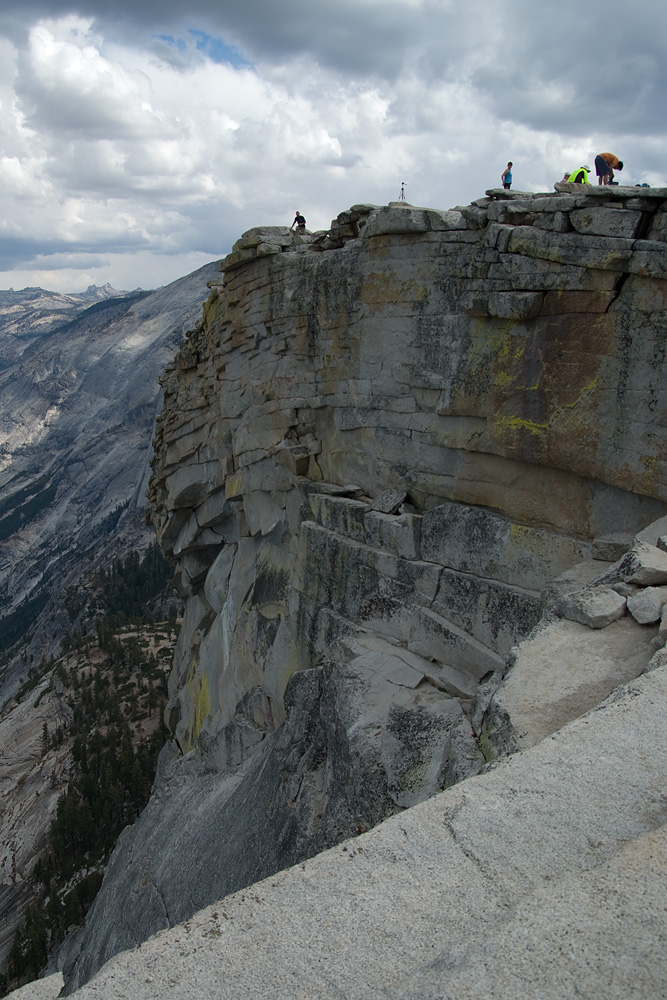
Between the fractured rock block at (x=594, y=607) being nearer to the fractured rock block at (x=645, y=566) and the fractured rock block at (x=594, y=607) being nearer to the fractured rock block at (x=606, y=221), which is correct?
the fractured rock block at (x=645, y=566)

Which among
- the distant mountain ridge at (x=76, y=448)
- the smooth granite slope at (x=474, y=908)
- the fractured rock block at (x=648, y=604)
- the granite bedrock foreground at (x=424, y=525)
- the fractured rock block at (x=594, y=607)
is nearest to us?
the smooth granite slope at (x=474, y=908)

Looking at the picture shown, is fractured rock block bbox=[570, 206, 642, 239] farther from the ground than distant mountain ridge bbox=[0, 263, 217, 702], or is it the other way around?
fractured rock block bbox=[570, 206, 642, 239]

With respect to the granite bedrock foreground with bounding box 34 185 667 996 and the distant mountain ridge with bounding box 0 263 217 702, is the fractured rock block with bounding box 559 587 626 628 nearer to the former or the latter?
the granite bedrock foreground with bounding box 34 185 667 996

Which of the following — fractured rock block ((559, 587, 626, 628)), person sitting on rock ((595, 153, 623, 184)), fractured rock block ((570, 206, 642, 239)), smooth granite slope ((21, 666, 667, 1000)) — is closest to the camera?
smooth granite slope ((21, 666, 667, 1000))

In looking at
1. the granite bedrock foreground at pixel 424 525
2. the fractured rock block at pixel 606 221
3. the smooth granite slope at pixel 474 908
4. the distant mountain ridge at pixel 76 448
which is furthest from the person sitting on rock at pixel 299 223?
the distant mountain ridge at pixel 76 448

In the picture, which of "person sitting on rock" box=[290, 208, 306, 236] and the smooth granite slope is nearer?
the smooth granite slope

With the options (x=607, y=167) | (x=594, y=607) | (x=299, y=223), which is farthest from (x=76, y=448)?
(x=594, y=607)

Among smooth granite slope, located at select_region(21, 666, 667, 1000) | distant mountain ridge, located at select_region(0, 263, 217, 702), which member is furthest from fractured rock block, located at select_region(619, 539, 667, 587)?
distant mountain ridge, located at select_region(0, 263, 217, 702)

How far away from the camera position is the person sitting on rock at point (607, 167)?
12.5 meters

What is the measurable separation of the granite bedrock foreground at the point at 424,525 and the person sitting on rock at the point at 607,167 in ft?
8.40

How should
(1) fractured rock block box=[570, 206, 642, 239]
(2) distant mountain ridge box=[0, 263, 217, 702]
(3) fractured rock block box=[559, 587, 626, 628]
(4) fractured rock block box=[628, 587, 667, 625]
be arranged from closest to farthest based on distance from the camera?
(4) fractured rock block box=[628, 587, 667, 625], (3) fractured rock block box=[559, 587, 626, 628], (1) fractured rock block box=[570, 206, 642, 239], (2) distant mountain ridge box=[0, 263, 217, 702]

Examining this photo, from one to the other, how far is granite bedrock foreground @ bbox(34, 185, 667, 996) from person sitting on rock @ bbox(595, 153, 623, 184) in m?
2.56

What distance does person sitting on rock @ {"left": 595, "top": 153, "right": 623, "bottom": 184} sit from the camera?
1248 centimetres

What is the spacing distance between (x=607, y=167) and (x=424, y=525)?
7477mm
